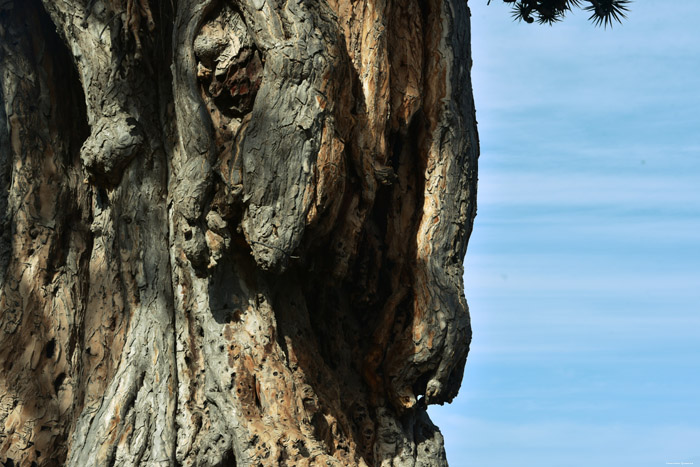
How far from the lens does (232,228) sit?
17.1 feet

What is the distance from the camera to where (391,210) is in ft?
19.6

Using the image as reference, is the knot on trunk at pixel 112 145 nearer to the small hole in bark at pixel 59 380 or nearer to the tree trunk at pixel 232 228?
the tree trunk at pixel 232 228

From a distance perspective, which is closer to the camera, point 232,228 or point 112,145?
point 232,228

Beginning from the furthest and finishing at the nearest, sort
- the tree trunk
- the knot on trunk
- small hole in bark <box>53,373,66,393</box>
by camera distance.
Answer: small hole in bark <box>53,373,66,393</box>, the knot on trunk, the tree trunk

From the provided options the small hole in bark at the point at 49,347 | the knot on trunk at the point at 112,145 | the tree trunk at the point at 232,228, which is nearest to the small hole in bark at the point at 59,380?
the tree trunk at the point at 232,228

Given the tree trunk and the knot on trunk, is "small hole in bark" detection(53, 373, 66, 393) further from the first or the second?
the knot on trunk

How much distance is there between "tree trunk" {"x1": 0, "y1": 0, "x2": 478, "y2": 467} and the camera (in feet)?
16.8

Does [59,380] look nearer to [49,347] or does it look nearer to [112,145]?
[49,347]

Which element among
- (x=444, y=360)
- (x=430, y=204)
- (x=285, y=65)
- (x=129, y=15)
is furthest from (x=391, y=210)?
(x=129, y=15)

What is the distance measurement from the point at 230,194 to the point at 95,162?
2.87 ft

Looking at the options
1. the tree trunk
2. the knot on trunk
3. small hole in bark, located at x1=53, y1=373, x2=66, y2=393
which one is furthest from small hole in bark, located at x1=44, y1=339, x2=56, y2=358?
the knot on trunk

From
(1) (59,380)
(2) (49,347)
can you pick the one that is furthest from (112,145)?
(1) (59,380)

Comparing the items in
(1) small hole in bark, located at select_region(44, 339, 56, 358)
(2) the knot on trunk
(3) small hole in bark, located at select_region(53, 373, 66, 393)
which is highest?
(2) the knot on trunk

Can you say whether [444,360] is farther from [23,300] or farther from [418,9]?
[23,300]
